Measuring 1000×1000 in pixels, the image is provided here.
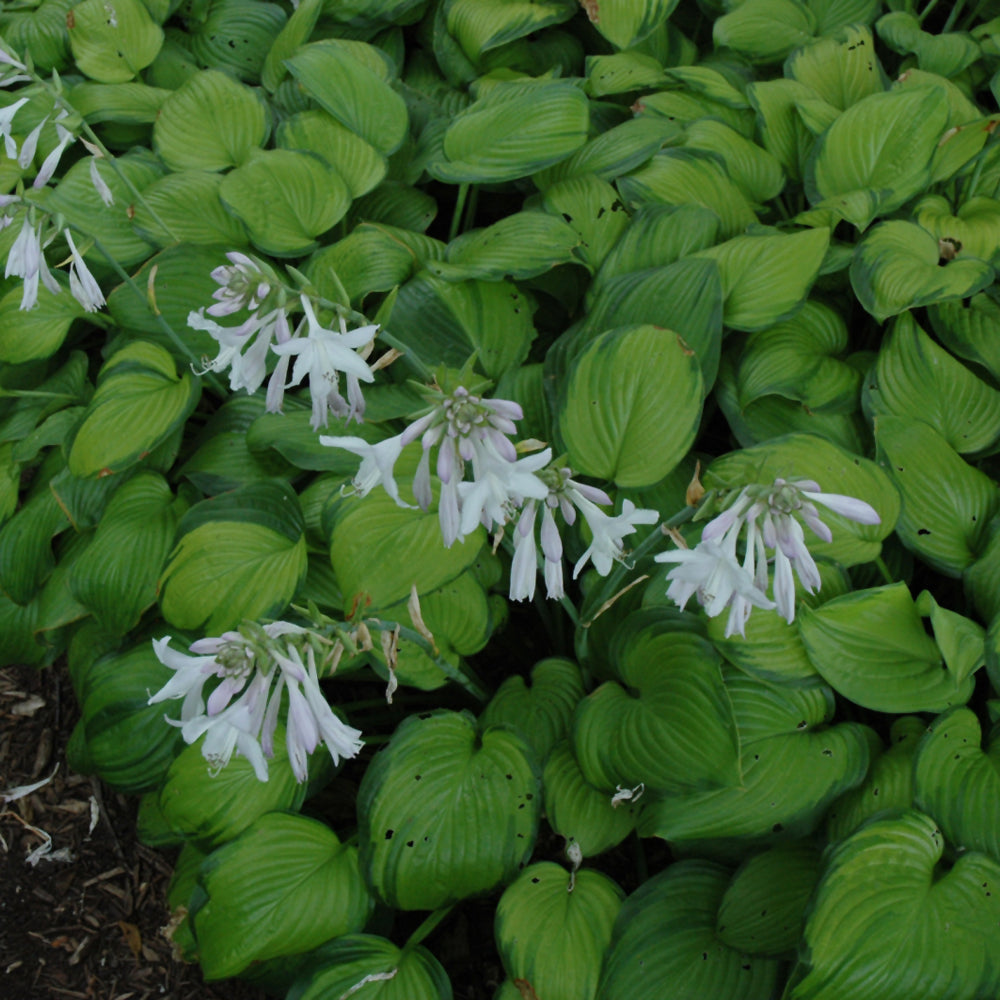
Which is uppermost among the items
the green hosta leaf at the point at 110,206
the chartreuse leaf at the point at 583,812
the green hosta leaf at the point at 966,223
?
the green hosta leaf at the point at 966,223

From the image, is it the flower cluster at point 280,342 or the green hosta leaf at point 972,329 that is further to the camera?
the green hosta leaf at point 972,329

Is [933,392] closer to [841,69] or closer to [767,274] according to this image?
[767,274]

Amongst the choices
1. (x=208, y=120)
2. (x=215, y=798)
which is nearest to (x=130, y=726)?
(x=215, y=798)

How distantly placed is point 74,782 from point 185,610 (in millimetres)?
1016

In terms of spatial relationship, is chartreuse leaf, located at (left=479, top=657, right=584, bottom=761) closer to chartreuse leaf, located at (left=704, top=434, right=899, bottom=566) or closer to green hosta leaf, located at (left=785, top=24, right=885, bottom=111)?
chartreuse leaf, located at (left=704, top=434, right=899, bottom=566)

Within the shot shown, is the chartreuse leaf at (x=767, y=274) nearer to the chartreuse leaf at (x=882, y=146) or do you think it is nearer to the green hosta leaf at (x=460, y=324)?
the chartreuse leaf at (x=882, y=146)

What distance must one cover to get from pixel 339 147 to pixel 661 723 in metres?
1.97

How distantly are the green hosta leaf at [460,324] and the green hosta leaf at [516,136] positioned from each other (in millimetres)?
327

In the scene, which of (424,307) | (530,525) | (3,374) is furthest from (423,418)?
(3,374)

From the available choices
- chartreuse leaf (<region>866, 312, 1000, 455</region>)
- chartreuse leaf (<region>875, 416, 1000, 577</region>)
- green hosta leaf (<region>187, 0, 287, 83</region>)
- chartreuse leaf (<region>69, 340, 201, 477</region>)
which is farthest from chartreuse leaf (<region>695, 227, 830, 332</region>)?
green hosta leaf (<region>187, 0, 287, 83</region>)

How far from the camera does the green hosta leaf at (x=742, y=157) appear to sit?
104 inches

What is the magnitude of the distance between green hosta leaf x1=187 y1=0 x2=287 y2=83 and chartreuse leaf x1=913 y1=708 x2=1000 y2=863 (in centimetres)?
318

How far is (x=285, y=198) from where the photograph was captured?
2.51 meters

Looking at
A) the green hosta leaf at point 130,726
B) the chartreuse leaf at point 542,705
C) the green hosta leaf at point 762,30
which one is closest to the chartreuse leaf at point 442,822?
the chartreuse leaf at point 542,705
